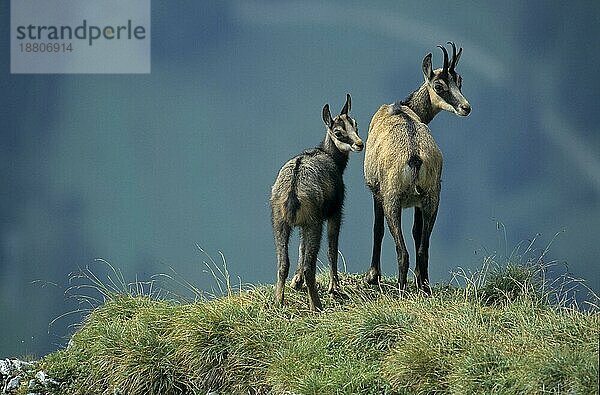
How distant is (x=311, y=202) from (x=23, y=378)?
8.94 feet

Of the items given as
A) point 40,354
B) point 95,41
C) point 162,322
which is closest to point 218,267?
point 162,322

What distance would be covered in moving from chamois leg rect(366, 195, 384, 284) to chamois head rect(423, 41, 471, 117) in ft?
3.27

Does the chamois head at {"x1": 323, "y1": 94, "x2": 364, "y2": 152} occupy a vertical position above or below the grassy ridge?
above

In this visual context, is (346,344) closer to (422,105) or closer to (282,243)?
(282,243)

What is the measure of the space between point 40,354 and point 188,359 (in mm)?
2613

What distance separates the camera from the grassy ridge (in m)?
7.02

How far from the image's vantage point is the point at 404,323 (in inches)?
307

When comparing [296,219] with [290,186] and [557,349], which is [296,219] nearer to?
[290,186]

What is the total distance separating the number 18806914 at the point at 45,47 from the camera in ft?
36.9

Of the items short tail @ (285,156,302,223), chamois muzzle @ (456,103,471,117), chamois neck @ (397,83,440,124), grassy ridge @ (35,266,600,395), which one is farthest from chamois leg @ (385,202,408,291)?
chamois neck @ (397,83,440,124)

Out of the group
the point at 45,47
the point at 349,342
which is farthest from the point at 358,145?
the point at 45,47

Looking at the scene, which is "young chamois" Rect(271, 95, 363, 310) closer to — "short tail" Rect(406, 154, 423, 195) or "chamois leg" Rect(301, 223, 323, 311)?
"chamois leg" Rect(301, 223, 323, 311)

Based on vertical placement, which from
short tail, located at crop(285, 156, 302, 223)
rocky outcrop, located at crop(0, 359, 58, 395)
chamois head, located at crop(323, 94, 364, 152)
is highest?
chamois head, located at crop(323, 94, 364, 152)

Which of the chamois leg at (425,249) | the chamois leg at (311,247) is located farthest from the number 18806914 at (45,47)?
the chamois leg at (425,249)
